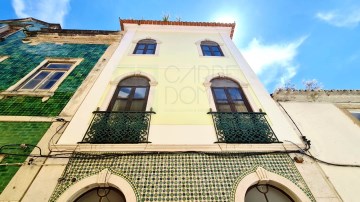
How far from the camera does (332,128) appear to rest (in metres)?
5.29

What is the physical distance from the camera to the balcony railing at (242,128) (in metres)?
4.62

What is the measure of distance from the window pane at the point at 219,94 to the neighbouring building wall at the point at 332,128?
5.26ft

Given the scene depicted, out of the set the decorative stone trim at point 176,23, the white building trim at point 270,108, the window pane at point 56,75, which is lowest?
the white building trim at point 270,108

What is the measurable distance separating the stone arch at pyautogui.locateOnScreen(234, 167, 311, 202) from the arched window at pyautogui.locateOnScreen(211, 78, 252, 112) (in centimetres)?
189

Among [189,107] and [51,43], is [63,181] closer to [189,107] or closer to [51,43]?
[189,107]

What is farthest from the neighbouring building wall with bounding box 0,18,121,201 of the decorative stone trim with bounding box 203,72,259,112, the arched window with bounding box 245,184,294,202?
the arched window with bounding box 245,184,294,202

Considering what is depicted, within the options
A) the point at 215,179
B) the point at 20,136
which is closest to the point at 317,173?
the point at 215,179

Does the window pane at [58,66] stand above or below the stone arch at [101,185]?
above

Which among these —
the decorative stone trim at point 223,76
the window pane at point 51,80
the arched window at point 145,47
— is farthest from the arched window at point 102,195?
the arched window at point 145,47

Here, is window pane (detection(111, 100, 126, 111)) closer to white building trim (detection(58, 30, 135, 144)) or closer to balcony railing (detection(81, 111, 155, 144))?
balcony railing (detection(81, 111, 155, 144))

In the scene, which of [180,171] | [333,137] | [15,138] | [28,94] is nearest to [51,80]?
[28,94]

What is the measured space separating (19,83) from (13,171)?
127 inches

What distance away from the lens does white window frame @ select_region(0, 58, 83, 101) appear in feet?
18.0

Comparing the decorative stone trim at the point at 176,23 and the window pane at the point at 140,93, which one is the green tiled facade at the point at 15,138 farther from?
the decorative stone trim at the point at 176,23
